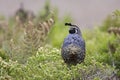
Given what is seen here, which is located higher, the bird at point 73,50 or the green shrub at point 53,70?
the bird at point 73,50

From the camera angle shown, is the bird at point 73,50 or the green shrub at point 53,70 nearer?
the green shrub at point 53,70

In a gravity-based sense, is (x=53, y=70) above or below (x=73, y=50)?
below

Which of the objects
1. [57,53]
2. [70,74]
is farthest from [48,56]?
[70,74]

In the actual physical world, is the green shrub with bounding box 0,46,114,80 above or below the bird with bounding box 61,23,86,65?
below

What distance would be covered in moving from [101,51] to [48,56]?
0.92 m

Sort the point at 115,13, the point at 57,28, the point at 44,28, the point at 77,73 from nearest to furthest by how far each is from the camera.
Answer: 1. the point at 77,73
2. the point at 115,13
3. the point at 44,28
4. the point at 57,28

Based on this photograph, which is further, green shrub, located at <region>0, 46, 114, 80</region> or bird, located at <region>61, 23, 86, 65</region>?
bird, located at <region>61, 23, 86, 65</region>

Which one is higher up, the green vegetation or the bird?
the bird

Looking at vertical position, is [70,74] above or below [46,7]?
below

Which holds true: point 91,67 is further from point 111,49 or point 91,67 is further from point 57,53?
point 111,49

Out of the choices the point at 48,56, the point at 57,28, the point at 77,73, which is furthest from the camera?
the point at 57,28

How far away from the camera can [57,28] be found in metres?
5.32

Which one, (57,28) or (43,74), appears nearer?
(43,74)

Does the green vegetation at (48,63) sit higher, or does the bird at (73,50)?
the bird at (73,50)
